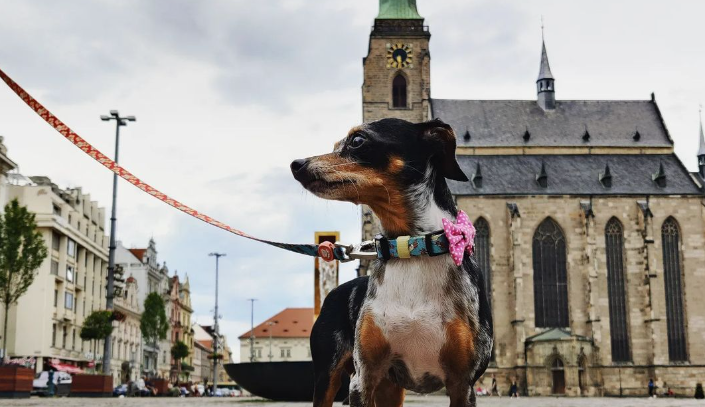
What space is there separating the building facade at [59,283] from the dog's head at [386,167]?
4465 cm

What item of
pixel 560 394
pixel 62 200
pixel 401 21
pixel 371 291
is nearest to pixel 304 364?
pixel 371 291

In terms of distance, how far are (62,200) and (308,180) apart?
179 ft

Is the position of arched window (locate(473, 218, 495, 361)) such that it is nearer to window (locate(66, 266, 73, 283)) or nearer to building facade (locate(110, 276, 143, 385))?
window (locate(66, 266, 73, 283))

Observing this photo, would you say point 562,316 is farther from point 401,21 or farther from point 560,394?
point 401,21

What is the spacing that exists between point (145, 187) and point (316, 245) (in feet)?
2.92

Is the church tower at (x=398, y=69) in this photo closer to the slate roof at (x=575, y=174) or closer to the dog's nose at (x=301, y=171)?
the slate roof at (x=575, y=174)

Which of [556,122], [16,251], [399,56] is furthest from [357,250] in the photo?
[556,122]

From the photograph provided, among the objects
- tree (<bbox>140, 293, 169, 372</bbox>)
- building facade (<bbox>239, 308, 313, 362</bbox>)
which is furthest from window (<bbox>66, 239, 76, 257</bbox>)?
building facade (<bbox>239, 308, 313, 362</bbox>)

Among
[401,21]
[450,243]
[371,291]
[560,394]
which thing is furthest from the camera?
[401,21]

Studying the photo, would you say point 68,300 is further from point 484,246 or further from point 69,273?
point 484,246

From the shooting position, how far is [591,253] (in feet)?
175

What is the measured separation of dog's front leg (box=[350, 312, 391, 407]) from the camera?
10.4 feet

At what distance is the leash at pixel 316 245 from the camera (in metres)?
3.10

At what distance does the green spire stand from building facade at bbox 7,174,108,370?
2708 centimetres
